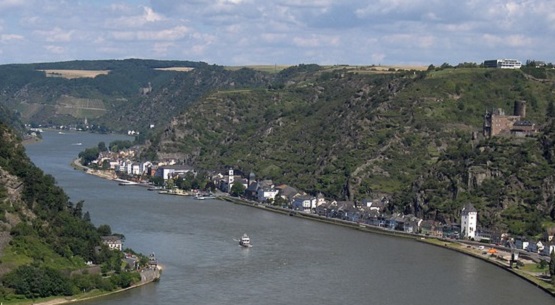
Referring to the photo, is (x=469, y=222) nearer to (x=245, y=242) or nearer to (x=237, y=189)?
(x=245, y=242)

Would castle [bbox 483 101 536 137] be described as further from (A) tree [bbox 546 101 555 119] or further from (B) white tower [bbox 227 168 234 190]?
(B) white tower [bbox 227 168 234 190]

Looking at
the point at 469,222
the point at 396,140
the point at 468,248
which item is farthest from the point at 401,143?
the point at 468,248

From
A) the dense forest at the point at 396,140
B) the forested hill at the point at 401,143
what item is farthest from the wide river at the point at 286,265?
the forested hill at the point at 401,143

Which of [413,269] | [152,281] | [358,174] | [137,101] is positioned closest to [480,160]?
[358,174]

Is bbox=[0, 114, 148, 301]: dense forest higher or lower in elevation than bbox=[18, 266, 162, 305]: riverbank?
higher

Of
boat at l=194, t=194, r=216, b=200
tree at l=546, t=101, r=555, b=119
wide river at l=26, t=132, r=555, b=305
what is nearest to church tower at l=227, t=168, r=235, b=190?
boat at l=194, t=194, r=216, b=200

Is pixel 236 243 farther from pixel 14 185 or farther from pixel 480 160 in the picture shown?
pixel 480 160

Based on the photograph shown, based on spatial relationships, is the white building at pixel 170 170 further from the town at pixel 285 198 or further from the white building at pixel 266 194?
the white building at pixel 266 194
